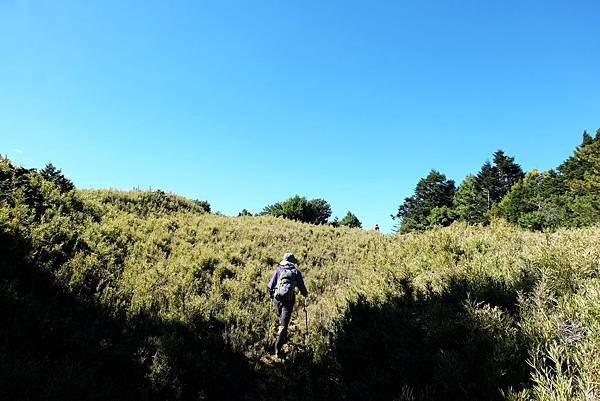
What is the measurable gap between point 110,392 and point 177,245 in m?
9.31

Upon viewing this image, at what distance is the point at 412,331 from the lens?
6730 millimetres

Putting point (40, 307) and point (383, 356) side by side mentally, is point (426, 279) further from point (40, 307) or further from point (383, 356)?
point (40, 307)

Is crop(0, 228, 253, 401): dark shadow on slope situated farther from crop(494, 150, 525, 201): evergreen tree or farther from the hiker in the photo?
crop(494, 150, 525, 201): evergreen tree

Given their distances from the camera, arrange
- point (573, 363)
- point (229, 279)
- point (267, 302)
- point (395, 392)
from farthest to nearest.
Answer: point (229, 279)
point (267, 302)
point (395, 392)
point (573, 363)

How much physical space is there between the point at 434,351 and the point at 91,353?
21.8ft

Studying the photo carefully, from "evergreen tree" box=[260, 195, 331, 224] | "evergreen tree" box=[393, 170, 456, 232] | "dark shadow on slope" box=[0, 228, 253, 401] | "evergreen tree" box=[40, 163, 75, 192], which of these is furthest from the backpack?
"evergreen tree" box=[393, 170, 456, 232]

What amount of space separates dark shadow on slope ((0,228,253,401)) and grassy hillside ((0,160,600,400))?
0.10 feet

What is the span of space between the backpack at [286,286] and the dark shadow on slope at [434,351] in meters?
1.66

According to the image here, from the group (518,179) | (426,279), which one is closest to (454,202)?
(518,179)

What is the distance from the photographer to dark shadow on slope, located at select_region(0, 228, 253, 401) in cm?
542

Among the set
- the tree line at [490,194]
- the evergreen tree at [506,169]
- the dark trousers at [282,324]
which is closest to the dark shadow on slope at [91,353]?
the dark trousers at [282,324]

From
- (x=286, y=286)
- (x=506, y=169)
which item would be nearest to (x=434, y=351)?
(x=286, y=286)

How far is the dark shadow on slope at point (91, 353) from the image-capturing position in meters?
5.42

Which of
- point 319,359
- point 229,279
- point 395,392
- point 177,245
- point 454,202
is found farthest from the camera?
point 454,202
